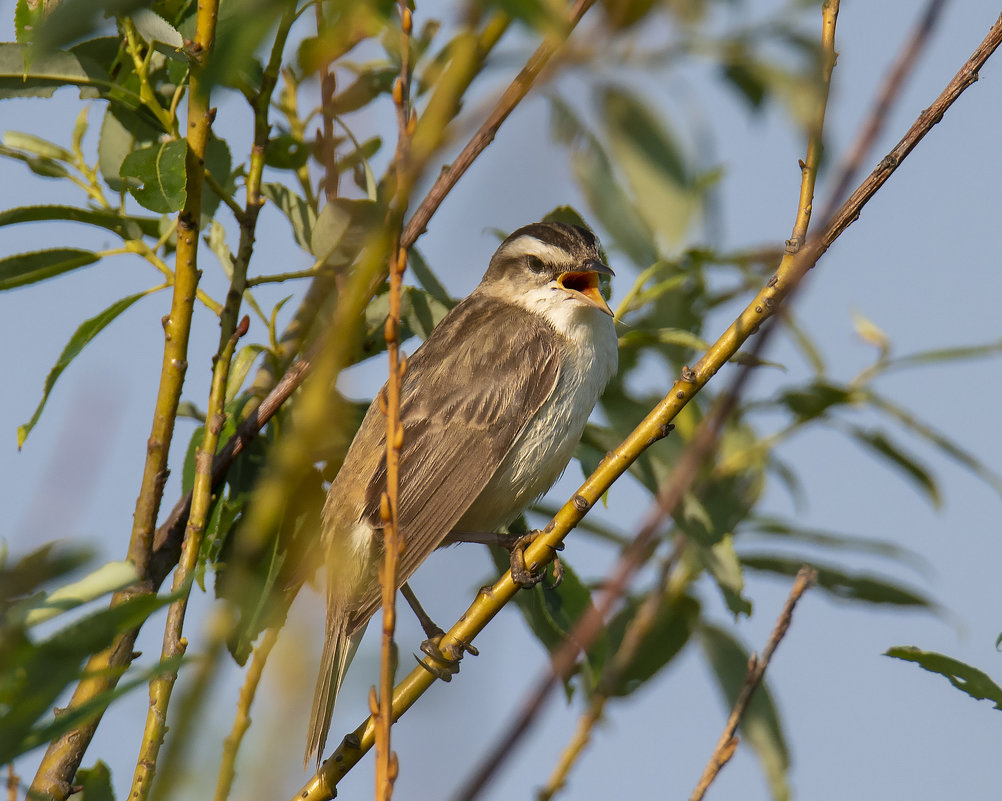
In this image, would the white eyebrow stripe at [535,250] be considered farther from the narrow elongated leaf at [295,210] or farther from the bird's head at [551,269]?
the narrow elongated leaf at [295,210]

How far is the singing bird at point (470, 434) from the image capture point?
3949 mm

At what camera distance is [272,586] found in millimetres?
3287

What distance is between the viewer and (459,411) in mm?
4305

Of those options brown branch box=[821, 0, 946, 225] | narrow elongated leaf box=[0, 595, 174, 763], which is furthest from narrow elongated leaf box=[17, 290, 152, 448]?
brown branch box=[821, 0, 946, 225]

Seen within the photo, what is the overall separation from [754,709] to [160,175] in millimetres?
2634

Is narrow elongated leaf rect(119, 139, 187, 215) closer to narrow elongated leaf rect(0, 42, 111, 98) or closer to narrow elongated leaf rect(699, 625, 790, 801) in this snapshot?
narrow elongated leaf rect(0, 42, 111, 98)

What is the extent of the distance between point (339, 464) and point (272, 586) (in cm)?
110

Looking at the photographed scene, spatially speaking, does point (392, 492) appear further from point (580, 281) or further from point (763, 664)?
point (580, 281)

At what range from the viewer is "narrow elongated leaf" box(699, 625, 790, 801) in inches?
152

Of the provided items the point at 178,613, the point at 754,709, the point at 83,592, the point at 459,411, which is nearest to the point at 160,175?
the point at 178,613

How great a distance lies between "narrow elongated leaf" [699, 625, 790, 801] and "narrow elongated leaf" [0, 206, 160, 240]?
93.9 inches

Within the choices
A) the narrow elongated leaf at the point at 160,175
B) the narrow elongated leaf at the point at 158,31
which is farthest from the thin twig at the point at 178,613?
the narrow elongated leaf at the point at 158,31

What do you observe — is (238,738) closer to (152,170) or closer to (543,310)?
(152,170)

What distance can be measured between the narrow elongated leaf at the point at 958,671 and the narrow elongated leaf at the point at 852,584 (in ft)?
5.89
